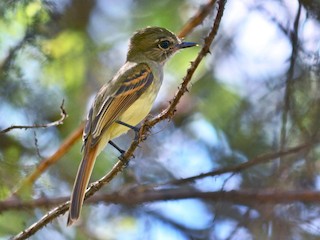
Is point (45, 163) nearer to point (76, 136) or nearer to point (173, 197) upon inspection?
point (76, 136)

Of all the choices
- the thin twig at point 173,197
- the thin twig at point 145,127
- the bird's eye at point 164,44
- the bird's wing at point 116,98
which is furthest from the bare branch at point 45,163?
the bird's eye at point 164,44

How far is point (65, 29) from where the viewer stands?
7.02 m

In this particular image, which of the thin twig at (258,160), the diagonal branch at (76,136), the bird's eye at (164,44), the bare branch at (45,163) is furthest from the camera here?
the bird's eye at (164,44)

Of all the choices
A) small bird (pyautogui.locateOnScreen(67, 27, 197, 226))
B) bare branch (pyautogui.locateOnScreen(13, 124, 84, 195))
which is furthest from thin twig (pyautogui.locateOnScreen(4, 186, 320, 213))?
small bird (pyautogui.locateOnScreen(67, 27, 197, 226))

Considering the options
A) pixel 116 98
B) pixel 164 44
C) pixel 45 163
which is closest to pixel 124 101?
pixel 116 98

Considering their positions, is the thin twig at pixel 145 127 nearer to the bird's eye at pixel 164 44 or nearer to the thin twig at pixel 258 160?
the thin twig at pixel 258 160

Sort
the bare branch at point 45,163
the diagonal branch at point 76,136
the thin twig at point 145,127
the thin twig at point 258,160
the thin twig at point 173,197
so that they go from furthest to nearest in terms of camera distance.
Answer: the diagonal branch at point 76,136, the thin twig at point 173,197, the thin twig at point 258,160, the bare branch at point 45,163, the thin twig at point 145,127

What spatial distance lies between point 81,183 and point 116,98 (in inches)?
37.7

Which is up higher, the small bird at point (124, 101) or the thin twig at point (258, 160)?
the small bird at point (124, 101)

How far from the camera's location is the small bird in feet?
16.2

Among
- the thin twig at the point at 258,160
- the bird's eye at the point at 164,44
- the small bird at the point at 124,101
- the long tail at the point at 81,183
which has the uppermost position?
the bird's eye at the point at 164,44

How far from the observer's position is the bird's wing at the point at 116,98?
16.9 feet

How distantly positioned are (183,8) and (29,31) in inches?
73.6

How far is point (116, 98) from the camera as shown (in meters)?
5.42
